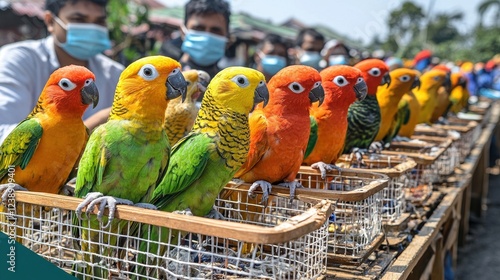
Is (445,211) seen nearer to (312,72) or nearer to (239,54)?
(312,72)

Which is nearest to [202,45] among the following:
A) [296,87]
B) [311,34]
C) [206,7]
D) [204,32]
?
[204,32]

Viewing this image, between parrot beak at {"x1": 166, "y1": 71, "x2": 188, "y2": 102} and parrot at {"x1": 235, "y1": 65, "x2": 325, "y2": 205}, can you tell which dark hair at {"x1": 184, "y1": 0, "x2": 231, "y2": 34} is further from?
parrot beak at {"x1": 166, "y1": 71, "x2": 188, "y2": 102}

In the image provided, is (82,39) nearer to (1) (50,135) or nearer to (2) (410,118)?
(1) (50,135)

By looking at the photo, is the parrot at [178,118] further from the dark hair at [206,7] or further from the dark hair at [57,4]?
the dark hair at [206,7]

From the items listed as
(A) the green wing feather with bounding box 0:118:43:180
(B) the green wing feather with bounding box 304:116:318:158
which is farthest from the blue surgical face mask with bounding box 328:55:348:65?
(A) the green wing feather with bounding box 0:118:43:180

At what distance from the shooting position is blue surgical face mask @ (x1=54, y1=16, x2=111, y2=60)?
10.1 feet

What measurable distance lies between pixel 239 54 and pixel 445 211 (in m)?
A: 15.3

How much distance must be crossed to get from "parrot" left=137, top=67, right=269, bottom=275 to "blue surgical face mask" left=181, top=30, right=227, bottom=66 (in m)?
1.86

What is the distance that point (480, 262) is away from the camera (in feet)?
15.9

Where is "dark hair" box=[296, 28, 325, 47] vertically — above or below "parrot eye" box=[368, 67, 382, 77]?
above

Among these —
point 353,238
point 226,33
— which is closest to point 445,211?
point 353,238

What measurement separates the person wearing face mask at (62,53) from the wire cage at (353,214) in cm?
146

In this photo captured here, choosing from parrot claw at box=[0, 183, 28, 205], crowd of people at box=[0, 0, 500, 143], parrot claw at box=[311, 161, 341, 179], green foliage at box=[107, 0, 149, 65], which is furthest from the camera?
green foliage at box=[107, 0, 149, 65]

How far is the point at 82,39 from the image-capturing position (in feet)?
10.1
